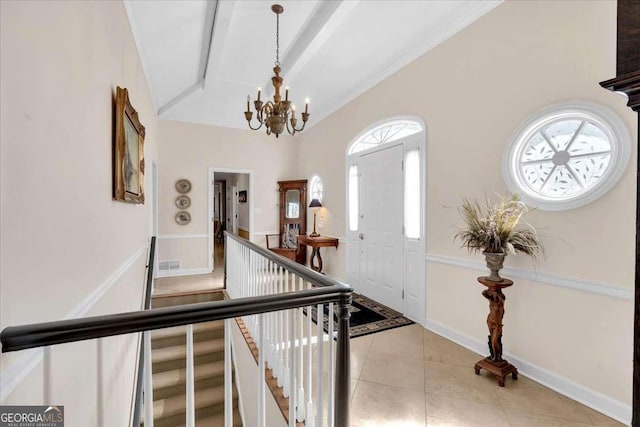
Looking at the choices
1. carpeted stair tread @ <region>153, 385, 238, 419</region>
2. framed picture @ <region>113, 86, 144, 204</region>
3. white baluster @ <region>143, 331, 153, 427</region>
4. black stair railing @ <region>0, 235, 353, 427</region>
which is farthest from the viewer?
carpeted stair tread @ <region>153, 385, 238, 419</region>

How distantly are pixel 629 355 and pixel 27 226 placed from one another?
10.4ft

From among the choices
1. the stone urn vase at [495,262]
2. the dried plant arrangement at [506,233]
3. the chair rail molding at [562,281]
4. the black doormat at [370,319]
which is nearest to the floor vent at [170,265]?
the black doormat at [370,319]

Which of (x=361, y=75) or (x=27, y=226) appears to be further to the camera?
(x=361, y=75)

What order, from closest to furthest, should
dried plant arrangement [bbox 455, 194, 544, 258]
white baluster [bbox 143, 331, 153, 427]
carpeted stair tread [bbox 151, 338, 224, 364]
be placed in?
white baluster [bbox 143, 331, 153, 427], dried plant arrangement [bbox 455, 194, 544, 258], carpeted stair tread [bbox 151, 338, 224, 364]

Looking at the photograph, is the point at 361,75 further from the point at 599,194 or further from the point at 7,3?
the point at 7,3

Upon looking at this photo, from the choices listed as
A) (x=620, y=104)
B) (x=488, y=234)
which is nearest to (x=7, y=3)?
(x=488, y=234)

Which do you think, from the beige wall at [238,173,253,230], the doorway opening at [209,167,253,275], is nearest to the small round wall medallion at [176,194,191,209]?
the doorway opening at [209,167,253,275]

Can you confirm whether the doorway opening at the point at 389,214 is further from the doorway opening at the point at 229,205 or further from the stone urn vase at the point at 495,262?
the doorway opening at the point at 229,205

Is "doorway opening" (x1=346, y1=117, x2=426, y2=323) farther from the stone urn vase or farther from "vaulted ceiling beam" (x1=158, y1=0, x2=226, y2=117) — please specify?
"vaulted ceiling beam" (x1=158, y1=0, x2=226, y2=117)

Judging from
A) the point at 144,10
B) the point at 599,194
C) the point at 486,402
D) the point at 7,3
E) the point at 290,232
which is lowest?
the point at 486,402

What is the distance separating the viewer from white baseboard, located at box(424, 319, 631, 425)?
6.27ft

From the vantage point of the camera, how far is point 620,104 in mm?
1901

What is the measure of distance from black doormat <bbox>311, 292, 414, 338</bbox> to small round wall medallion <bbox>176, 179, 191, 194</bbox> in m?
3.62

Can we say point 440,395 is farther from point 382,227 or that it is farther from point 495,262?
point 382,227
